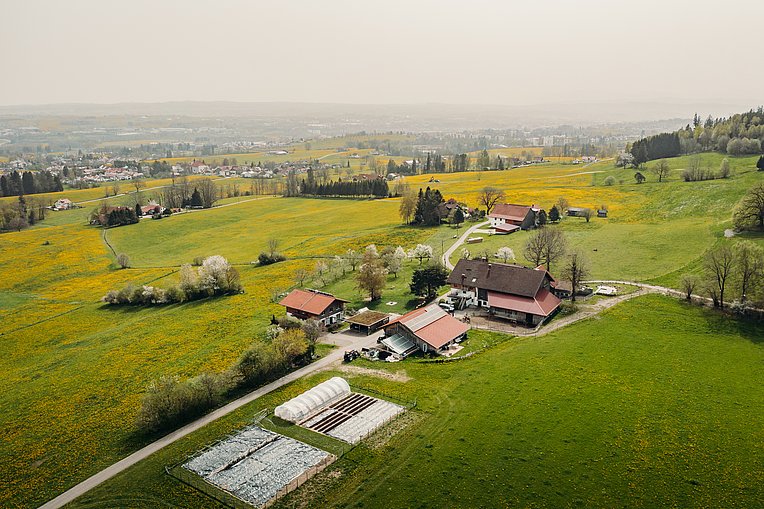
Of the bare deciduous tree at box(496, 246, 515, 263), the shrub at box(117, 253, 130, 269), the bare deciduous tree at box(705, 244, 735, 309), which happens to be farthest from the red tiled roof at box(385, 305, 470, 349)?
the shrub at box(117, 253, 130, 269)

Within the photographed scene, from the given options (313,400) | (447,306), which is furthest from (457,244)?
(313,400)

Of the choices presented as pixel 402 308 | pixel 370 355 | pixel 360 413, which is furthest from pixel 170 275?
pixel 360 413

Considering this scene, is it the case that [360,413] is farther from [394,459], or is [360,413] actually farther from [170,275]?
[170,275]

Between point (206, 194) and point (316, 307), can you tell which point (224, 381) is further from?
point (206, 194)

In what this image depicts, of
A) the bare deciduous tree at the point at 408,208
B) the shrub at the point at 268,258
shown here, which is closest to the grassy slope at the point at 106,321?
the shrub at the point at 268,258

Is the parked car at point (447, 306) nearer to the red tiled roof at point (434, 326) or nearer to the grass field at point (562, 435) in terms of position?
the red tiled roof at point (434, 326)

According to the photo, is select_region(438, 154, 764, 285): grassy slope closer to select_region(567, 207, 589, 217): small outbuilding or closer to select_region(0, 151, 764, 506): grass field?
select_region(0, 151, 764, 506): grass field
